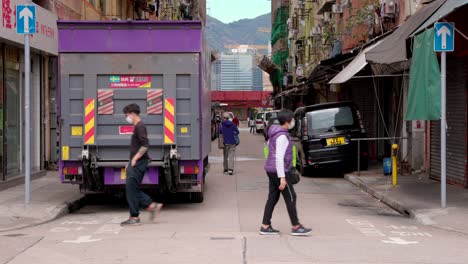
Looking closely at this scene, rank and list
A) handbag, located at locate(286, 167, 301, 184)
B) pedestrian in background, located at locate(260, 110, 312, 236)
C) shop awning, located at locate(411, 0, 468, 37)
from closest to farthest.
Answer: pedestrian in background, located at locate(260, 110, 312, 236), handbag, located at locate(286, 167, 301, 184), shop awning, located at locate(411, 0, 468, 37)

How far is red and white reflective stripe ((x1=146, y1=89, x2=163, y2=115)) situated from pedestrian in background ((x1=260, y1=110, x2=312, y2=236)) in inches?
114

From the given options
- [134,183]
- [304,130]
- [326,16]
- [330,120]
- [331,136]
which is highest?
[326,16]

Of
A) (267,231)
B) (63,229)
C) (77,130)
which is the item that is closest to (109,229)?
(63,229)

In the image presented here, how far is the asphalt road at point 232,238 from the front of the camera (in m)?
8.27

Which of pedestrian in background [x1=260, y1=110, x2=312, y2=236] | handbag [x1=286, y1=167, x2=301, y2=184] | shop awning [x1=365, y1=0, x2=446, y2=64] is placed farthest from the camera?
shop awning [x1=365, y1=0, x2=446, y2=64]

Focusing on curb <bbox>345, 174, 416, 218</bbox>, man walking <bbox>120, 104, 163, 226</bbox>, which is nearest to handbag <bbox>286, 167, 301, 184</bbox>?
man walking <bbox>120, 104, 163, 226</bbox>

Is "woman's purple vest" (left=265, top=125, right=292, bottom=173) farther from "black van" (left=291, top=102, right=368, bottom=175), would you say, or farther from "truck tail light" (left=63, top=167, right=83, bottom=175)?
"black van" (left=291, top=102, right=368, bottom=175)

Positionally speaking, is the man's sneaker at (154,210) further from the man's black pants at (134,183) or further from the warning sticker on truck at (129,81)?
the warning sticker on truck at (129,81)

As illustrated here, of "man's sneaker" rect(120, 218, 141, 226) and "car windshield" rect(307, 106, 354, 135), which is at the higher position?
"car windshield" rect(307, 106, 354, 135)

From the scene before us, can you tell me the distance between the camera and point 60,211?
12250 millimetres

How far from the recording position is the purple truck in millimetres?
12062

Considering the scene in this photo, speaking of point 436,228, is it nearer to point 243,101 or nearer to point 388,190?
point 388,190

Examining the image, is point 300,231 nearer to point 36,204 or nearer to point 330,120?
point 36,204

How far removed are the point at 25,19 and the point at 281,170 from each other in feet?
18.9
